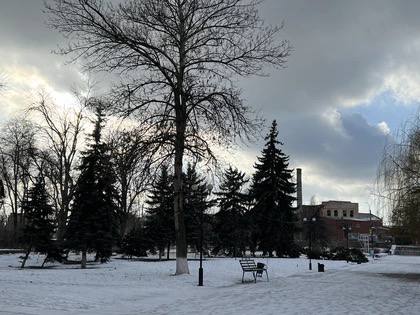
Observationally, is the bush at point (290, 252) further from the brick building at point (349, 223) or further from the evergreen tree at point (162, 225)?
the brick building at point (349, 223)

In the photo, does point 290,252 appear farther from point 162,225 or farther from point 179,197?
point 179,197

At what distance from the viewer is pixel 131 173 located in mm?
25219

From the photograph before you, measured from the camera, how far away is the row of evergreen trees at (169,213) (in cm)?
3338

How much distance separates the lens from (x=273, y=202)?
54812 millimetres

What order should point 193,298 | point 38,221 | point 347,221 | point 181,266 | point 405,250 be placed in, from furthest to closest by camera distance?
point 347,221 < point 405,250 < point 38,221 < point 181,266 < point 193,298

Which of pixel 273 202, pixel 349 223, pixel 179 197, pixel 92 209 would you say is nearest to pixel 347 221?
pixel 349 223

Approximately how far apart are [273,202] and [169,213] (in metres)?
14.3

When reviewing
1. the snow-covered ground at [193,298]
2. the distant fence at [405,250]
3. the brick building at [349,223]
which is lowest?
the snow-covered ground at [193,298]

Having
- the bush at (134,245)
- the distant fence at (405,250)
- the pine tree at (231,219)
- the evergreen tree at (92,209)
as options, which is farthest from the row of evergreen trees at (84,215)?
the distant fence at (405,250)

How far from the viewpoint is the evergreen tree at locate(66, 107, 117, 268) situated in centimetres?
3331

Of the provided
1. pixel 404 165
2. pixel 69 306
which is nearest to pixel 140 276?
pixel 69 306

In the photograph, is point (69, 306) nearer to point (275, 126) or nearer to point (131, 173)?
point (131, 173)

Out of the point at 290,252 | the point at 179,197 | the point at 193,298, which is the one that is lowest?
the point at 193,298

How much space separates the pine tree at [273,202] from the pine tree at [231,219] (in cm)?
207
